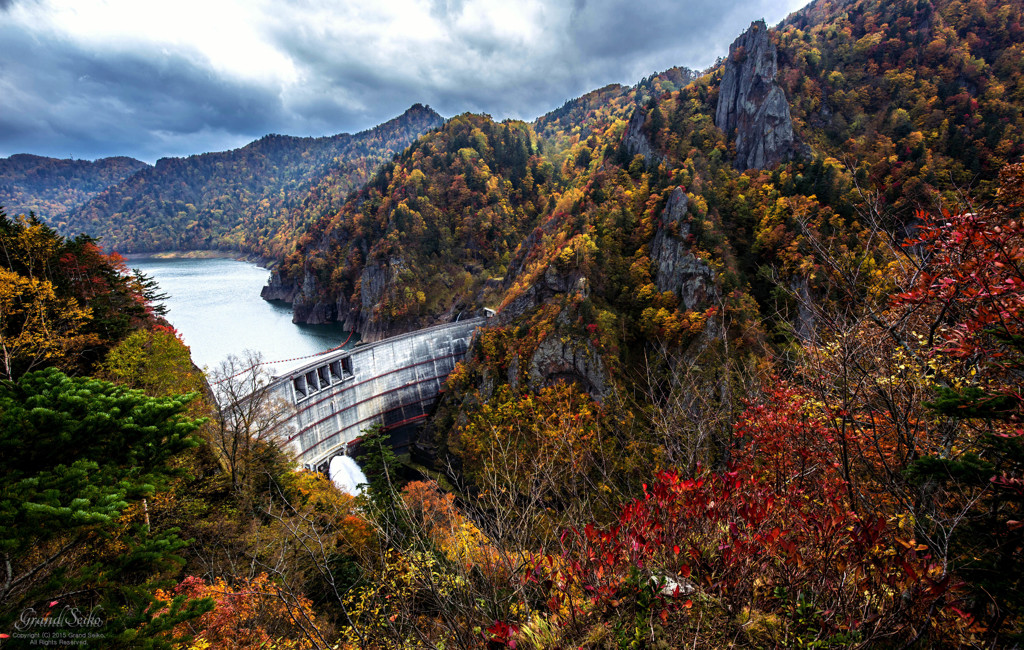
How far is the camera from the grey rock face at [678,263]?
28.1 meters

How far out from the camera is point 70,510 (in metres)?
3.92

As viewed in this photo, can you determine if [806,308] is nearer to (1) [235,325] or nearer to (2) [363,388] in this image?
(2) [363,388]

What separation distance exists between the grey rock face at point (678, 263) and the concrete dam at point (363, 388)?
69.4ft

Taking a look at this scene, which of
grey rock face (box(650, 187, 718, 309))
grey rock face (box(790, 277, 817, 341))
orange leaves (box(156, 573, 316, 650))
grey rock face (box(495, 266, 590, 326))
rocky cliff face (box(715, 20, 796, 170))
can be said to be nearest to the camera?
grey rock face (box(790, 277, 817, 341))

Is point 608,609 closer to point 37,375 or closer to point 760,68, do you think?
point 37,375

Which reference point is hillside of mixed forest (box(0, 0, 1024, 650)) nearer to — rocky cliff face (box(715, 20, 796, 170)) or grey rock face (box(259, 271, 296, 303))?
rocky cliff face (box(715, 20, 796, 170))

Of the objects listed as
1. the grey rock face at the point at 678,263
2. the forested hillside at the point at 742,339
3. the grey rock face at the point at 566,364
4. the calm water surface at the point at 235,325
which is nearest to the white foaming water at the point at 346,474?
the forested hillside at the point at 742,339

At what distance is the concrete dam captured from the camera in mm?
30938

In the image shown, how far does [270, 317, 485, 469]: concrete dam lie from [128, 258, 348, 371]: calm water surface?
43.8 ft

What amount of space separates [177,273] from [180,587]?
14811cm

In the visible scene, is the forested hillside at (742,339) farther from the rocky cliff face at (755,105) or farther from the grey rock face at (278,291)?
the grey rock face at (278,291)

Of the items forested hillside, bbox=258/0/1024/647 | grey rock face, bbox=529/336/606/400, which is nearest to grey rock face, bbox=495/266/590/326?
forested hillside, bbox=258/0/1024/647

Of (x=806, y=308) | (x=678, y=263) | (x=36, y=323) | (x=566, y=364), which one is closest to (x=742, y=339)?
(x=678, y=263)

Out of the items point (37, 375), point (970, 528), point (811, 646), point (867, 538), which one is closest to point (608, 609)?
point (811, 646)
